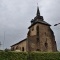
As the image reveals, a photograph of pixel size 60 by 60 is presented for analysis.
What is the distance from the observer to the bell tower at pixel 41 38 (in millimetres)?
60000

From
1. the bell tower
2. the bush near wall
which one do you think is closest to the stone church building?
the bell tower

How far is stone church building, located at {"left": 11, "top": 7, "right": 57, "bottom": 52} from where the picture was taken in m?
60.0

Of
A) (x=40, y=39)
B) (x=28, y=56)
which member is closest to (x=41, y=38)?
(x=40, y=39)

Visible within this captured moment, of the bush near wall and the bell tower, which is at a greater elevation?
the bell tower

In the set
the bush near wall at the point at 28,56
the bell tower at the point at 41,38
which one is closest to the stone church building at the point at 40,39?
the bell tower at the point at 41,38

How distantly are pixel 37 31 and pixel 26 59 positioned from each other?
26.5 m

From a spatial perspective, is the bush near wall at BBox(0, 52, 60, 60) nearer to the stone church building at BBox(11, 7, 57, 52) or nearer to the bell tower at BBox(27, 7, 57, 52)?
the stone church building at BBox(11, 7, 57, 52)

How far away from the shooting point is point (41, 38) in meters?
61.1

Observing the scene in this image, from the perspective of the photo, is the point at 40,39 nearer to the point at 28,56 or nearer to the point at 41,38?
the point at 41,38

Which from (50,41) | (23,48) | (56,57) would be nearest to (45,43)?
(50,41)

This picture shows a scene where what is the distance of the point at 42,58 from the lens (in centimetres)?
3747

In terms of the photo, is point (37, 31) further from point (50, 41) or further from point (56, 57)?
point (56, 57)

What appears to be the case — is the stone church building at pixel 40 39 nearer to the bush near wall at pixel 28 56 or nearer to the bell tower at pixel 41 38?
the bell tower at pixel 41 38

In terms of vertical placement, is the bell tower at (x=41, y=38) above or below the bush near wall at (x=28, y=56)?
above
